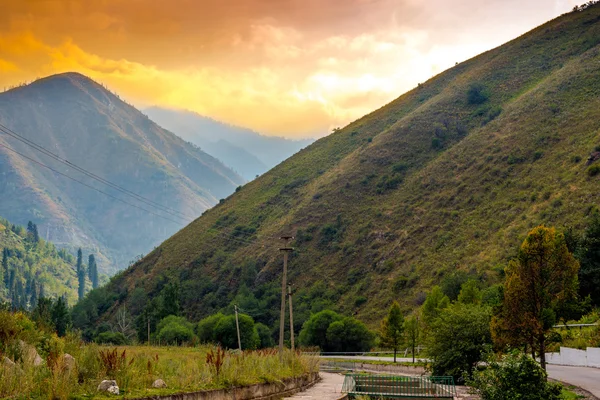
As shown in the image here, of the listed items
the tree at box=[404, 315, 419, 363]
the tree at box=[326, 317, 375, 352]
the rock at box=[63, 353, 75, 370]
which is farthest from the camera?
the tree at box=[326, 317, 375, 352]

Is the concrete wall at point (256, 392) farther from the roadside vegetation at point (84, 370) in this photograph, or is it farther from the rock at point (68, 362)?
the rock at point (68, 362)

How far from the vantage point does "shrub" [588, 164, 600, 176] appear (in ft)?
213

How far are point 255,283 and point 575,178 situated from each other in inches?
1791

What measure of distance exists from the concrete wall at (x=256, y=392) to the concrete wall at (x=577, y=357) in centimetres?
1436

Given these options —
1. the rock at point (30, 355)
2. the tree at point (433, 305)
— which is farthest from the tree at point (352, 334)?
the rock at point (30, 355)

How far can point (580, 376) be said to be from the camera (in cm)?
2683

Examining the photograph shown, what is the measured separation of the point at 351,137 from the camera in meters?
135

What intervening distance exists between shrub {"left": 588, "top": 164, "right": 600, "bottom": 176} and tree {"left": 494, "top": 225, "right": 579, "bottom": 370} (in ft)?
154

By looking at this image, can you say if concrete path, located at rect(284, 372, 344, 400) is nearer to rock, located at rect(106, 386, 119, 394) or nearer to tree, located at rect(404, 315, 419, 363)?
rock, located at rect(106, 386, 119, 394)

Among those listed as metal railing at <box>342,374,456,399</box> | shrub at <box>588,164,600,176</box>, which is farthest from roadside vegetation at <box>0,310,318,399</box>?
shrub at <box>588,164,600,176</box>

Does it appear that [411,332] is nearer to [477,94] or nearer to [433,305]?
[433,305]

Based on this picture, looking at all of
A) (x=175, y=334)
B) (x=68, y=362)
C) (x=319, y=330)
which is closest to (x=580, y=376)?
(x=68, y=362)

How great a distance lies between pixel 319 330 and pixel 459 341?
3881 cm

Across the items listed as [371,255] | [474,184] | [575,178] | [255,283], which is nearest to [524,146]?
[474,184]
